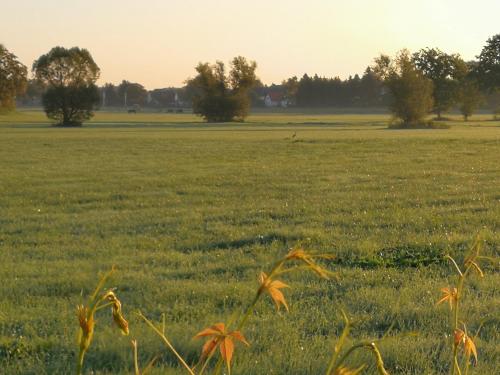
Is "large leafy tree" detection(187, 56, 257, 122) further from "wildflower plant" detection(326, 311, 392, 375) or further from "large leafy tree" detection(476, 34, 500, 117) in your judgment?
"wildflower plant" detection(326, 311, 392, 375)

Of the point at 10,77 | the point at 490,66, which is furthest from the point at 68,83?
the point at 490,66

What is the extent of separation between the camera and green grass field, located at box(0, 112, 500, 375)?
4605 millimetres

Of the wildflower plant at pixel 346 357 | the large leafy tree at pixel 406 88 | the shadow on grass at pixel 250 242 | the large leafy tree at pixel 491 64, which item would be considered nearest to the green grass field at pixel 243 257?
the shadow on grass at pixel 250 242

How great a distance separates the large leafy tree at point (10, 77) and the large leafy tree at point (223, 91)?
2059 centimetres

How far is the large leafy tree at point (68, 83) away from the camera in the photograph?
75.5 metres

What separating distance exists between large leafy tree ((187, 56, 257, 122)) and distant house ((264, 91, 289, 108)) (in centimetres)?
8329

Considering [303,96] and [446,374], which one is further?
[303,96]

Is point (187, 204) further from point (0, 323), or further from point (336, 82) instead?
point (336, 82)

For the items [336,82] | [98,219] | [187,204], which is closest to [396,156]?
[187,204]

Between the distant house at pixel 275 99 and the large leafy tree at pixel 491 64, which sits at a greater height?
the large leafy tree at pixel 491 64

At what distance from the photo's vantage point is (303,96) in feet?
511

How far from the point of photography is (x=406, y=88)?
7075 centimetres

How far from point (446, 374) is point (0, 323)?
3.27 meters

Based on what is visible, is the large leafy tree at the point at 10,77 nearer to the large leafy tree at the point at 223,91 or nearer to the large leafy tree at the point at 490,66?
the large leafy tree at the point at 223,91
